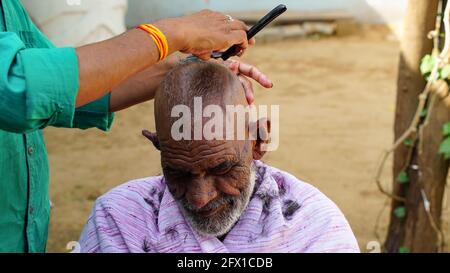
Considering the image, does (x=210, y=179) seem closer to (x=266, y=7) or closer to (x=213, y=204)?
(x=213, y=204)

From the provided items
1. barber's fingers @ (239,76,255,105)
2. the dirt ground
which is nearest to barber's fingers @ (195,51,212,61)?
barber's fingers @ (239,76,255,105)

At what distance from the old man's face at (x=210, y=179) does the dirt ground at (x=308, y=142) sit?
8.80 ft

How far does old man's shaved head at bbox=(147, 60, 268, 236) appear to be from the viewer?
241 centimetres

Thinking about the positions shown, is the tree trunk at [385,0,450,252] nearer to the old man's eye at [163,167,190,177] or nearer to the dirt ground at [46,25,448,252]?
the dirt ground at [46,25,448,252]

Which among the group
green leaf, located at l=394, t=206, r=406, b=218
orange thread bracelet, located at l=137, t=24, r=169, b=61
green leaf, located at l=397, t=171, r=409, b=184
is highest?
orange thread bracelet, located at l=137, t=24, r=169, b=61

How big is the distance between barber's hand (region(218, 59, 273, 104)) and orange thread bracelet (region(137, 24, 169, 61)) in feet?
1.51

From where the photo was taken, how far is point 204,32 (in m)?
2.26

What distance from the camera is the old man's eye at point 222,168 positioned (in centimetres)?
246

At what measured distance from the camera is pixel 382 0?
11.3 meters

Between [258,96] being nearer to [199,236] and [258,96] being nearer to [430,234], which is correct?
[430,234]

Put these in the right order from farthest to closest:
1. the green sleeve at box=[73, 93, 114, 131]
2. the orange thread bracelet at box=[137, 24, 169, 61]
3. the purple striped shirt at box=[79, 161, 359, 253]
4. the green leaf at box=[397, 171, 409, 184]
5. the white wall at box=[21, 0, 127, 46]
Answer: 1. the white wall at box=[21, 0, 127, 46]
2. the green leaf at box=[397, 171, 409, 184]
3. the green sleeve at box=[73, 93, 114, 131]
4. the purple striped shirt at box=[79, 161, 359, 253]
5. the orange thread bracelet at box=[137, 24, 169, 61]

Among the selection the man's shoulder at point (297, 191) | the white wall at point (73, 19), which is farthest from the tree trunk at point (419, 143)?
the white wall at point (73, 19)

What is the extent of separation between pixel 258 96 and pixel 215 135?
5964 mm
